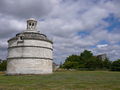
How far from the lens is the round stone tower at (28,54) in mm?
27141

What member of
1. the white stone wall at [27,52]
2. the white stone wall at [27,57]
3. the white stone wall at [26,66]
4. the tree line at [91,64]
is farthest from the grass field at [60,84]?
the tree line at [91,64]

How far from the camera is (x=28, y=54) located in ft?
89.4

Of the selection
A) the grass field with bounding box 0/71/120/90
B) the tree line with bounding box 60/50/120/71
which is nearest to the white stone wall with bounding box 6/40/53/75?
the grass field with bounding box 0/71/120/90

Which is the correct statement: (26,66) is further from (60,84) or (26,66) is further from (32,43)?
(60,84)

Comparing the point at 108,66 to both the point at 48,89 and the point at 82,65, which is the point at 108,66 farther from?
the point at 48,89

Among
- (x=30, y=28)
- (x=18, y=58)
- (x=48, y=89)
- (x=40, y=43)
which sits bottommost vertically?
(x=48, y=89)

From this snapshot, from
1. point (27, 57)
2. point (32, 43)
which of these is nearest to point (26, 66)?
point (27, 57)

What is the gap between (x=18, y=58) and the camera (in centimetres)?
2733

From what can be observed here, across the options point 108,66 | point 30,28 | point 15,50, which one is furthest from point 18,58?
point 108,66

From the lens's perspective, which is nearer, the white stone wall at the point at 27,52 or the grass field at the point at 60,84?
the grass field at the point at 60,84

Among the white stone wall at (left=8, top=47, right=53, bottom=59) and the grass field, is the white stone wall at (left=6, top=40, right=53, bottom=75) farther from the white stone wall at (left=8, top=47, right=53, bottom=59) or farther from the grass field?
the grass field

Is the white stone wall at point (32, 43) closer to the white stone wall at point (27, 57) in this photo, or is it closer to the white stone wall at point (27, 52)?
the white stone wall at point (27, 57)

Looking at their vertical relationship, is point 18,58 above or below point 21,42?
below

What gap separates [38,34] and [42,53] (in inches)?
139
